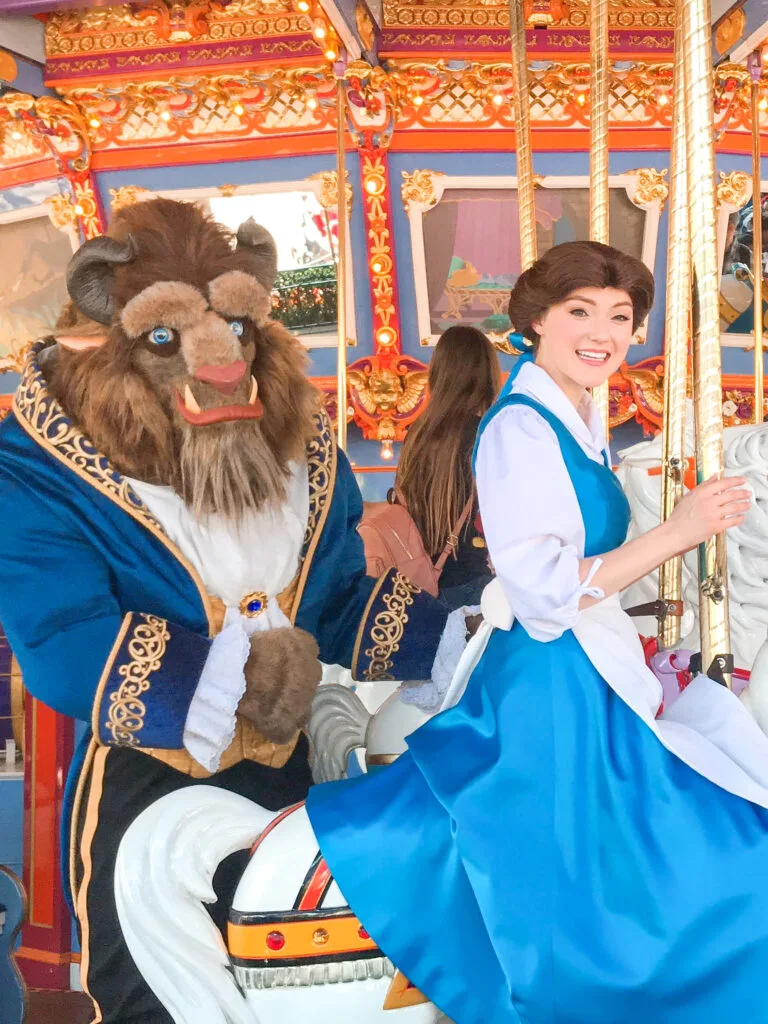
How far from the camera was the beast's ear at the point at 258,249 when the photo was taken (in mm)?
1976

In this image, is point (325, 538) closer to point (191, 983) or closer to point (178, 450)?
point (178, 450)

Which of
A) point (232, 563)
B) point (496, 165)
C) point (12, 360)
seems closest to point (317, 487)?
Answer: point (232, 563)

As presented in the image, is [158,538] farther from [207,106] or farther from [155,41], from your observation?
[207,106]

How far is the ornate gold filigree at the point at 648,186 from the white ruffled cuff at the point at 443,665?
433 cm

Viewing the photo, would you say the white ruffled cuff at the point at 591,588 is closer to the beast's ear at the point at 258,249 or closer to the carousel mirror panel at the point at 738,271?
the beast's ear at the point at 258,249

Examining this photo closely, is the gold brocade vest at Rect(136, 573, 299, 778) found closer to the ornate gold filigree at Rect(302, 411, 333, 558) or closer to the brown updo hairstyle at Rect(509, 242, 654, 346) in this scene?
the ornate gold filigree at Rect(302, 411, 333, 558)

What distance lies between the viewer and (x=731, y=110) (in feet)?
16.9

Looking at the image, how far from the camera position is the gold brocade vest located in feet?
5.84

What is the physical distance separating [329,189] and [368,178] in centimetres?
21

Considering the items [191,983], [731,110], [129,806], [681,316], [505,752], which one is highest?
[731,110]

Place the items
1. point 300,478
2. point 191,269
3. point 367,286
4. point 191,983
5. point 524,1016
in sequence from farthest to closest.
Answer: point 367,286 → point 300,478 → point 191,269 → point 191,983 → point 524,1016

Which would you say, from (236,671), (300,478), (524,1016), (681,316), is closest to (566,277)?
(681,316)

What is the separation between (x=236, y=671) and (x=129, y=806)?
285 millimetres

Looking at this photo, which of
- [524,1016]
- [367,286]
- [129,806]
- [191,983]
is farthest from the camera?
[367,286]
